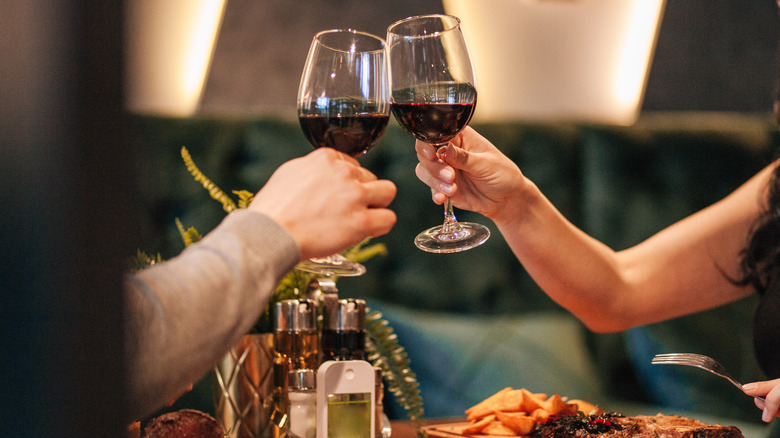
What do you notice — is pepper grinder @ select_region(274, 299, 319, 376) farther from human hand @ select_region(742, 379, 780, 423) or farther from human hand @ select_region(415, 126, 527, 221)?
human hand @ select_region(742, 379, 780, 423)

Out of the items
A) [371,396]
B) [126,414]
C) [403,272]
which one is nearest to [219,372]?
[371,396]

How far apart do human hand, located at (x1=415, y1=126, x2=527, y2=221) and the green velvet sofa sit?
739 millimetres

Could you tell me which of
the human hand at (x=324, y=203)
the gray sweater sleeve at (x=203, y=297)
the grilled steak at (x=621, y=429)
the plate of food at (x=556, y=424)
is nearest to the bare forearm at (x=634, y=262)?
the plate of food at (x=556, y=424)

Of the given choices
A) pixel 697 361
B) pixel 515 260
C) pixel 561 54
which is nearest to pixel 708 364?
pixel 697 361

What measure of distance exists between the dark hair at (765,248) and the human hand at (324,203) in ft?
3.77

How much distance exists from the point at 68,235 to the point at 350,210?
1.35 feet

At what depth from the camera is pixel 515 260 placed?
2008 millimetres

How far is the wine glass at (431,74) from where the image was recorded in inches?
34.3

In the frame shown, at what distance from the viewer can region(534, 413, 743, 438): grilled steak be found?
0.82m

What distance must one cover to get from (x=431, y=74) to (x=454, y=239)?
219 mm

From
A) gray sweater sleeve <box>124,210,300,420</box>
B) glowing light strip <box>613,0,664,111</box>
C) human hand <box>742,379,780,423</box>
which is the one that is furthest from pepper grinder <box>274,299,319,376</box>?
glowing light strip <box>613,0,664,111</box>

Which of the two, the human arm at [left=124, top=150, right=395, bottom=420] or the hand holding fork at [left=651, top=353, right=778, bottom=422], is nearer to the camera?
the human arm at [left=124, top=150, right=395, bottom=420]

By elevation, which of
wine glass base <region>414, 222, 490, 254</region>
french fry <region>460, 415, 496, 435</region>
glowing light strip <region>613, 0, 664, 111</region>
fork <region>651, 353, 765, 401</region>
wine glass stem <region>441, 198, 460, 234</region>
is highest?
glowing light strip <region>613, 0, 664, 111</region>

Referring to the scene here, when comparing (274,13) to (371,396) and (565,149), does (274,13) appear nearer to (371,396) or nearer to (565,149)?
(565,149)
